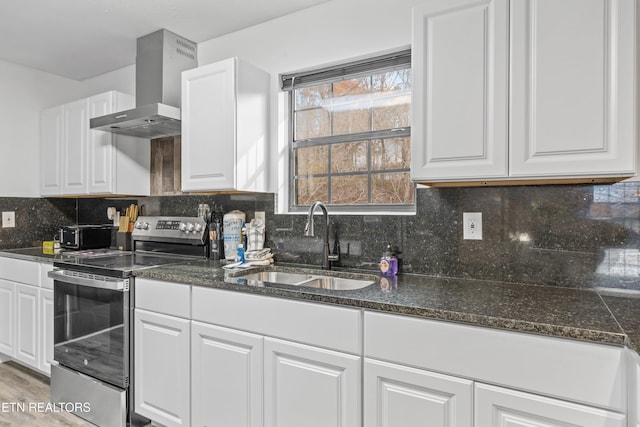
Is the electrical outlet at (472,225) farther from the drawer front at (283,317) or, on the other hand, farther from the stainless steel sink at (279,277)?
the stainless steel sink at (279,277)

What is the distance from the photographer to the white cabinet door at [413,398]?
1.27 m

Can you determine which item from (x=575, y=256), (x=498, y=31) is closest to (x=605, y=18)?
(x=498, y=31)

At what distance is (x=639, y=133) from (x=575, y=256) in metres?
0.54

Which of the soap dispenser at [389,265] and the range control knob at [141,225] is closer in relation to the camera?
the soap dispenser at [389,265]

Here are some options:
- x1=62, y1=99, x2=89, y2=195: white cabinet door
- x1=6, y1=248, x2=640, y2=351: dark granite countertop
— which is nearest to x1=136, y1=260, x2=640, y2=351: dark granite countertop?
x1=6, y1=248, x2=640, y2=351: dark granite countertop

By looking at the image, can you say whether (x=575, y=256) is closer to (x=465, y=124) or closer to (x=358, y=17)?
(x=465, y=124)

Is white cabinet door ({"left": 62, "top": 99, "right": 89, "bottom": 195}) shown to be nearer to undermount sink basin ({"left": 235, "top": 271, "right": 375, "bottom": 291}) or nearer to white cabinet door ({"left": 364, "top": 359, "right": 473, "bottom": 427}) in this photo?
undermount sink basin ({"left": 235, "top": 271, "right": 375, "bottom": 291})

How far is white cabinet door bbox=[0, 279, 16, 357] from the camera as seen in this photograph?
9.38 ft

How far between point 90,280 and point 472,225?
6.89ft

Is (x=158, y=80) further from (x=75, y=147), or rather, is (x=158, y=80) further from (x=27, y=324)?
(x=27, y=324)

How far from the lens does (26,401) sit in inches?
98.1

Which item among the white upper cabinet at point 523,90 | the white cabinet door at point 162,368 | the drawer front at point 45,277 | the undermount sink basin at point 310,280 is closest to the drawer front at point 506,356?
the undermount sink basin at point 310,280

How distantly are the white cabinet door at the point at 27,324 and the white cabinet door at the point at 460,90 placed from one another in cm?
275

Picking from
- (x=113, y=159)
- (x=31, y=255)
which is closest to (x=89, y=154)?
(x=113, y=159)
